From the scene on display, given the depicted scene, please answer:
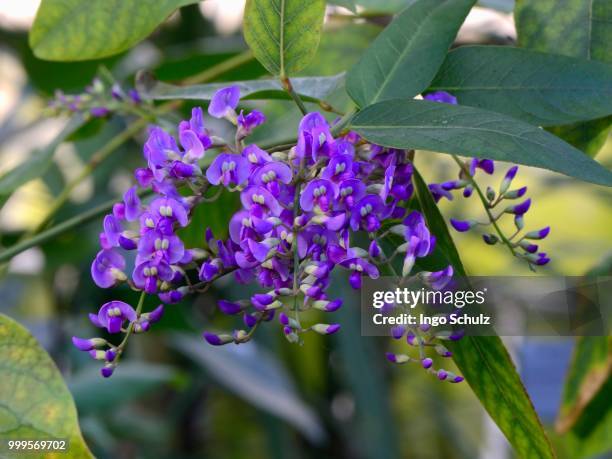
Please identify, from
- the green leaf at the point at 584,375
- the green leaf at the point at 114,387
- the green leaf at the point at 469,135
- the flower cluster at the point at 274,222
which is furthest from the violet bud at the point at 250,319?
the green leaf at the point at 114,387

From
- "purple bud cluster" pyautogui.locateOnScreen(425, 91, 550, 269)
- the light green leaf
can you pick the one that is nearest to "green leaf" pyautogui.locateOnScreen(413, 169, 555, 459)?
"purple bud cluster" pyautogui.locateOnScreen(425, 91, 550, 269)

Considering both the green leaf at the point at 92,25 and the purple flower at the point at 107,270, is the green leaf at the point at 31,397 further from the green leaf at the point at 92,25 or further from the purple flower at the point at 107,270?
the green leaf at the point at 92,25

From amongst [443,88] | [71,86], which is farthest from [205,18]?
[443,88]

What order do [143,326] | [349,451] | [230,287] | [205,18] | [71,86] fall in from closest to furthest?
[143,326] → [71,86] → [230,287] → [205,18] → [349,451]

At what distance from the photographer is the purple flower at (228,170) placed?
0.41 m

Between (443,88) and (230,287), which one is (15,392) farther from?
(230,287)

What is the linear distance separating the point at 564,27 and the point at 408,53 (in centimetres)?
11

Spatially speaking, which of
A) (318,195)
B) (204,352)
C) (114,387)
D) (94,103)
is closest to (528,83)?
(318,195)

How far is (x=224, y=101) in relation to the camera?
1.45ft

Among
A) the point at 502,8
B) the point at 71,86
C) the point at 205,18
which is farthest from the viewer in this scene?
the point at 205,18

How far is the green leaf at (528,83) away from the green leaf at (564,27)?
0.13 ft

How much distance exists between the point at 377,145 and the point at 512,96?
9cm

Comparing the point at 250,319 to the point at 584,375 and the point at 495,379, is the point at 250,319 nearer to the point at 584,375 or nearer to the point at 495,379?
the point at 495,379

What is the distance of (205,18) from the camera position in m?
1.62
